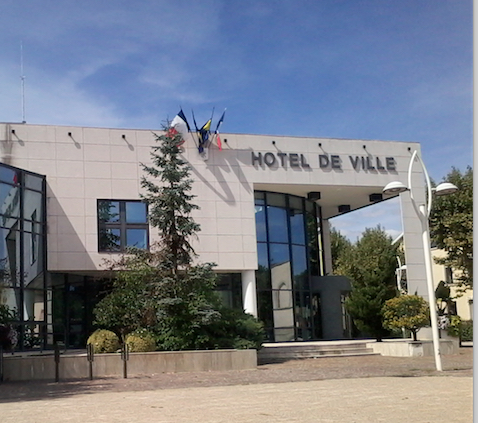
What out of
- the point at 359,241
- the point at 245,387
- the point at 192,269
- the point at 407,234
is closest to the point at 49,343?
the point at 192,269

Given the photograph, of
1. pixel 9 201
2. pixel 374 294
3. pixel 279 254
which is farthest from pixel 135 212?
pixel 374 294

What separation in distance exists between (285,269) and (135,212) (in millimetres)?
7560

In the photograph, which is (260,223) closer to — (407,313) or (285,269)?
(285,269)

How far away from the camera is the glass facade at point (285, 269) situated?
31.7 metres

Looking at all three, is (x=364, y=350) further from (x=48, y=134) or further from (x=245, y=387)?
(x=48, y=134)

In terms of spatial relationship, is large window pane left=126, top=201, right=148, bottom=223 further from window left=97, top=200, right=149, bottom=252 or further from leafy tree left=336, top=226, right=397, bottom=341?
leafy tree left=336, top=226, right=397, bottom=341

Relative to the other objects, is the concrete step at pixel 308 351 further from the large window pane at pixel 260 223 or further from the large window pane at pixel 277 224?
the large window pane at pixel 277 224

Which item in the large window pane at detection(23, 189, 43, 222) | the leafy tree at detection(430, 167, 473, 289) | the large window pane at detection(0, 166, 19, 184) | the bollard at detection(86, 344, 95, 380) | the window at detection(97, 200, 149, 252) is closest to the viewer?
the bollard at detection(86, 344, 95, 380)

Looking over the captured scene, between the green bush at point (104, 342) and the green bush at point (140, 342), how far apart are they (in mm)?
414

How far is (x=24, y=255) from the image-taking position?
24.7 meters

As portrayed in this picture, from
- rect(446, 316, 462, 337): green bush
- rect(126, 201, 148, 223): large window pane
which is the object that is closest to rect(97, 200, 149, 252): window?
rect(126, 201, 148, 223): large window pane

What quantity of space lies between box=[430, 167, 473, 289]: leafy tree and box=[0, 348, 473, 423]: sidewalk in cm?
1592

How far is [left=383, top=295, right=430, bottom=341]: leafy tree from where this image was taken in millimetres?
25094

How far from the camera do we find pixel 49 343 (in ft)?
90.5
